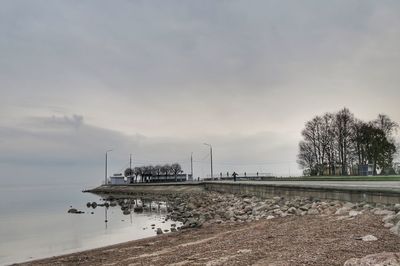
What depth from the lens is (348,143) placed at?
72.8m

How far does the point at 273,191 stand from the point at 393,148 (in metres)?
45.7

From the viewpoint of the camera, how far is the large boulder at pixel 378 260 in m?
8.81

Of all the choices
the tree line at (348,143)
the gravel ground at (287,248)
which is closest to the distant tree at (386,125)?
the tree line at (348,143)

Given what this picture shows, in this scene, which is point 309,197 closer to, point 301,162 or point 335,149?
point 335,149

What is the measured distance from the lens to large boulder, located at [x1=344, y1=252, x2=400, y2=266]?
8812mm

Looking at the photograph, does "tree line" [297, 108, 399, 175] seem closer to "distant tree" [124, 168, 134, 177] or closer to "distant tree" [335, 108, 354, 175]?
"distant tree" [335, 108, 354, 175]

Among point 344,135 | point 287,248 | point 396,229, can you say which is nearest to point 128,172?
point 344,135

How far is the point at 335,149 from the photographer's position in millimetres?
75750

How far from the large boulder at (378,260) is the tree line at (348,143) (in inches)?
2276

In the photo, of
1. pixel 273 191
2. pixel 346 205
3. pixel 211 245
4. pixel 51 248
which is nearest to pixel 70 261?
pixel 211 245

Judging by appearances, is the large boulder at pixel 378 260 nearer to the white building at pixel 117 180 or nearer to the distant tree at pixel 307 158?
the distant tree at pixel 307 158

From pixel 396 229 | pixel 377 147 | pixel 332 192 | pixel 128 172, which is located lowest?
pixel 396 229

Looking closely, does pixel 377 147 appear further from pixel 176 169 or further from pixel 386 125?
pixel 176 169

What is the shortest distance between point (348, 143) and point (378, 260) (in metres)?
67.7
